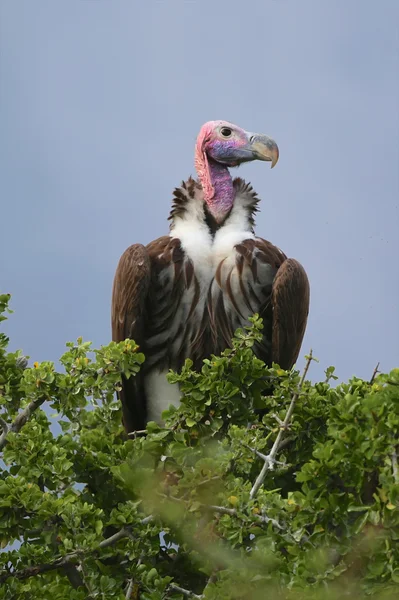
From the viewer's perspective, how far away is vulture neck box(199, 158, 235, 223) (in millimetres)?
10508

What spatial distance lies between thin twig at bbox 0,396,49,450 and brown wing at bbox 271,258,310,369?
2.26 meters

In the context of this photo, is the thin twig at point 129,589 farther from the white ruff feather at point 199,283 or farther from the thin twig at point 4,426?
the white ruff feather at point 199,283

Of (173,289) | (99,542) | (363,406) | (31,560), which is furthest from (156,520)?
(173,289)

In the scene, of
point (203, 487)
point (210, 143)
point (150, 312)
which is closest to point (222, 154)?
point (210, 143)

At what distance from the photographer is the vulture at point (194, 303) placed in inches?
372

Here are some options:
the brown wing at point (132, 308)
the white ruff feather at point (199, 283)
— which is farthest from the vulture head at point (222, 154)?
the brown wing at point (132, 308)

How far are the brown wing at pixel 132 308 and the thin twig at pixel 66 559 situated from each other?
236cm

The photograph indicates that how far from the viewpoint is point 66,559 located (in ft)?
23.3

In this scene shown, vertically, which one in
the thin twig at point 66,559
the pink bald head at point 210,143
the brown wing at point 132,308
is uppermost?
the pink bald head at point 210,143

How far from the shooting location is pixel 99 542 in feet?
23.4

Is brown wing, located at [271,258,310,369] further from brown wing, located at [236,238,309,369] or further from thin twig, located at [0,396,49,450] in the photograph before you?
thin twig, located at [0,396,49,450]

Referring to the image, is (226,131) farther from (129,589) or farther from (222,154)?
(129,589)

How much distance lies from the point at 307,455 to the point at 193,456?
75cm

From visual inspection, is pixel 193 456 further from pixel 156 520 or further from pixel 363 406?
pixel 363 406
